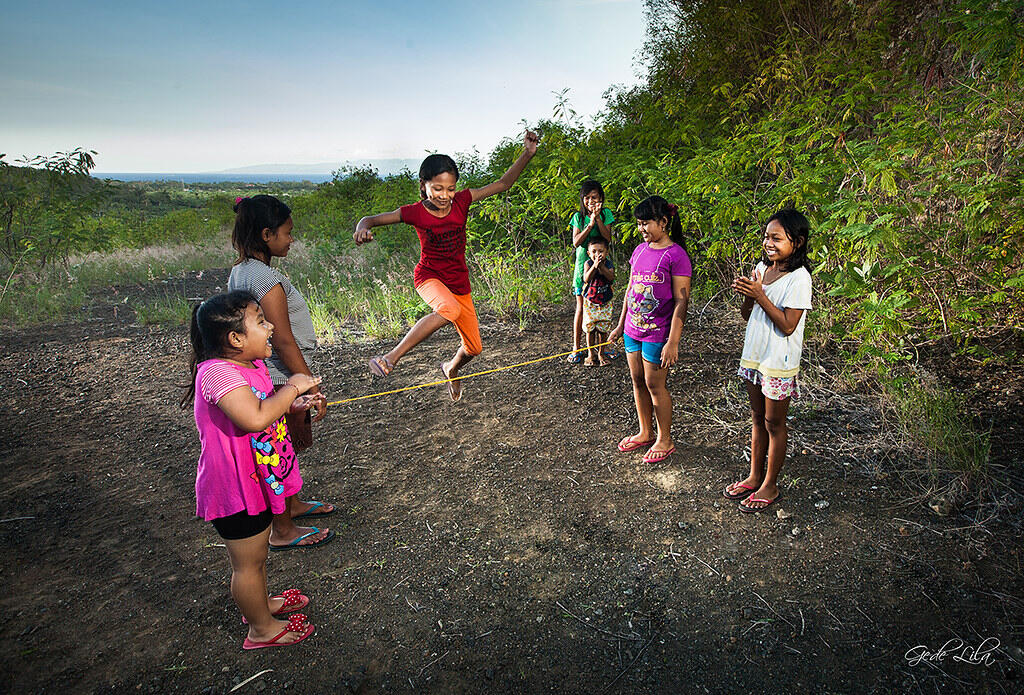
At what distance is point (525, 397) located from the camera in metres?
4.92

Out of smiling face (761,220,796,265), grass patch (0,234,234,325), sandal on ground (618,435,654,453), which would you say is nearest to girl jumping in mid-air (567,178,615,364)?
sandal on ground (618,435,654,453)

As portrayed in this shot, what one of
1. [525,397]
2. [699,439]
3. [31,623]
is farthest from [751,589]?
[31,623]

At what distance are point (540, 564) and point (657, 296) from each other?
163 cm

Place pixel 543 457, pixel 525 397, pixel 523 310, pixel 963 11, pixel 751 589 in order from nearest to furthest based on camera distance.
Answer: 1. pixel 751 589
2. pixel 963 11
3. pixel 543 457
4. pixel 525 397
5. pixel 523 310

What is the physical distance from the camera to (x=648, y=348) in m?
3.36

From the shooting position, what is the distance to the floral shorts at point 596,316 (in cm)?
524

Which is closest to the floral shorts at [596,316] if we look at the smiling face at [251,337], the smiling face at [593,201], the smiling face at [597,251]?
the smiling face at [597,251]

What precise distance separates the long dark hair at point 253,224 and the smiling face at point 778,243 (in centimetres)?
229

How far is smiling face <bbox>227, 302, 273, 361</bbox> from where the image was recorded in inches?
82.9

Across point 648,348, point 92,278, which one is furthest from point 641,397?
point 92,278

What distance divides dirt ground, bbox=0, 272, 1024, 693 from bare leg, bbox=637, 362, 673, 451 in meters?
0.18

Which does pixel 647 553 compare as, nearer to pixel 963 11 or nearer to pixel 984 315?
pixel 984 315

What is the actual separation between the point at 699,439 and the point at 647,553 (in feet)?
4.26

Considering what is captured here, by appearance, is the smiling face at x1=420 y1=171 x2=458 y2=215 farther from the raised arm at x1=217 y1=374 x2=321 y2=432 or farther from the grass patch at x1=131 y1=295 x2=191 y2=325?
the grass patch at x1=131 y1=295 x2=191 y2=325
